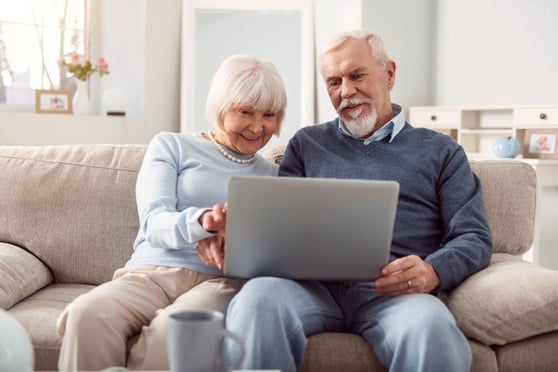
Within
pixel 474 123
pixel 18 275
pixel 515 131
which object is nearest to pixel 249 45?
pixel 474 123

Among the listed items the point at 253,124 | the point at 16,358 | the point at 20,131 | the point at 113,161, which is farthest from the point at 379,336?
the point at 20,131

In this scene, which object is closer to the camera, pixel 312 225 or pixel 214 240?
pixel 312 225

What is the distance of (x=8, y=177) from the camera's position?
2.18m

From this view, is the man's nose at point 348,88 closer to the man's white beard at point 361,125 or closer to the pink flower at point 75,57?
the man's white beard at point 361,125

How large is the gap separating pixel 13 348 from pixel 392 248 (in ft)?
3.47

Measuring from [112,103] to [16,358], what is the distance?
3.81m

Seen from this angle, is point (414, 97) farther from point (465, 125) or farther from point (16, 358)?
point (16, 358)

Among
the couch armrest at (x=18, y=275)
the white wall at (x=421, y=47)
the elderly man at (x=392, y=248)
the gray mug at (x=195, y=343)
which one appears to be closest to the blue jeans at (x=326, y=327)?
the elderly man at (x=392, y=248)

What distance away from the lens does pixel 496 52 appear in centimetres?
499

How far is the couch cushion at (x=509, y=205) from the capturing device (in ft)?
6.80

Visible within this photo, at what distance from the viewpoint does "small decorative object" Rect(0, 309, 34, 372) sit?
108 cm

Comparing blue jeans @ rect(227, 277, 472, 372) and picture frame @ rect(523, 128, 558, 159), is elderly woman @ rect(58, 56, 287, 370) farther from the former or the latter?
picture frame @ rect(523, 128, 558, 159)

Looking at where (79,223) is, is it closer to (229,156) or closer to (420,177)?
(229,156)

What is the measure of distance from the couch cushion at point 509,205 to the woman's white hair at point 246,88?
24.9 inches
